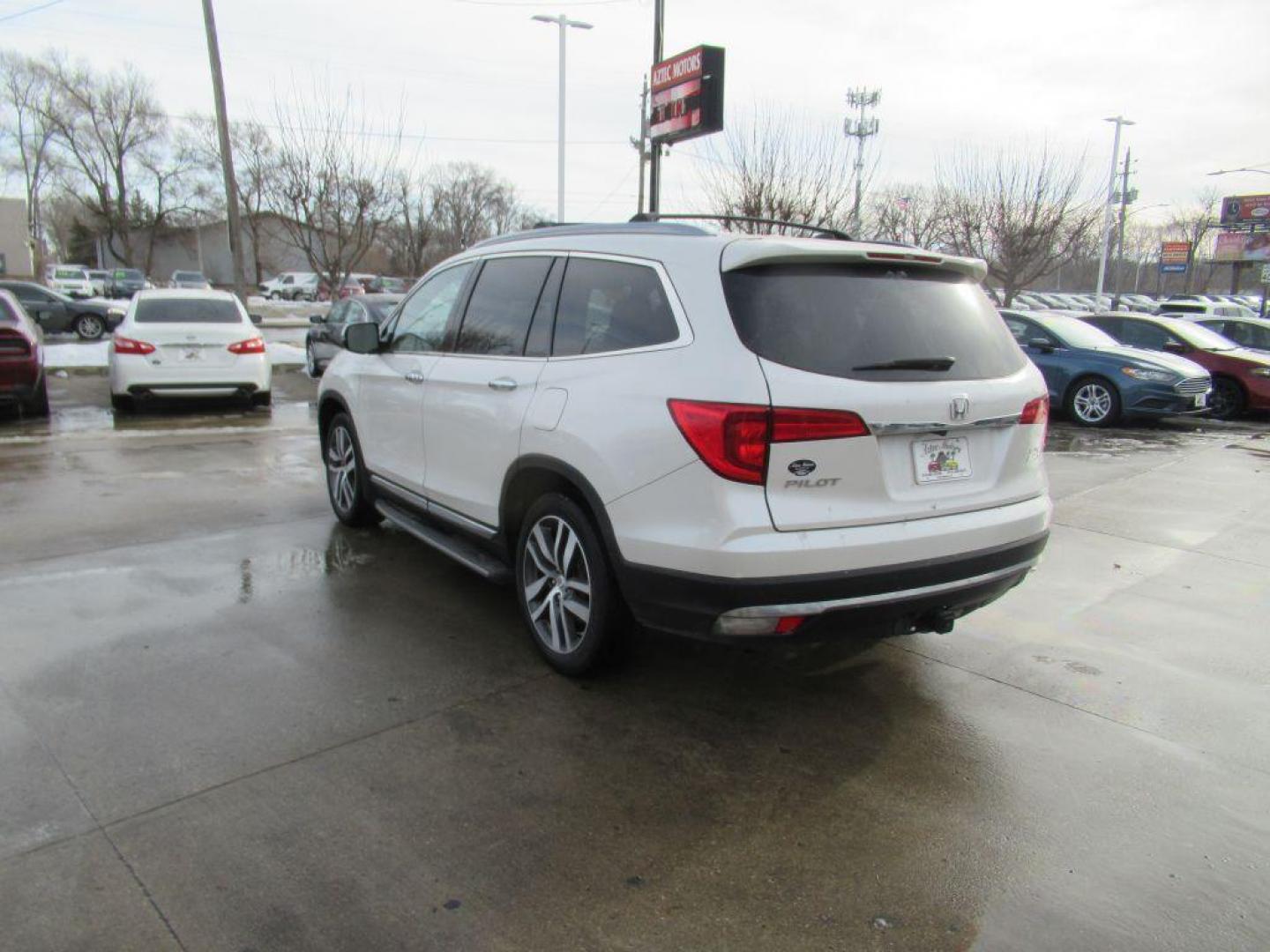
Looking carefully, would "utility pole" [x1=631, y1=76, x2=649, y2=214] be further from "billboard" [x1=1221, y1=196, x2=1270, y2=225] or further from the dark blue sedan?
"billboard" [x1=1221, y1=196, x2=1270, y2=225]

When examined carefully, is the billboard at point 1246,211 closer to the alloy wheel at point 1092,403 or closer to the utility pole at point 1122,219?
the utility pole at point 1122,219

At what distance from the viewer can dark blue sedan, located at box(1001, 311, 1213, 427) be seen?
468 inches

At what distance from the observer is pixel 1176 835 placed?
2.81m

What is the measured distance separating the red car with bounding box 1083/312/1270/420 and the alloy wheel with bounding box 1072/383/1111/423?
210cm

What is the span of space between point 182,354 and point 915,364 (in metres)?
10.1

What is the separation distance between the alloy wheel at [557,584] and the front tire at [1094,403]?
1074 cm

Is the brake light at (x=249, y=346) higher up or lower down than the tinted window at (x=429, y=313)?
lower down

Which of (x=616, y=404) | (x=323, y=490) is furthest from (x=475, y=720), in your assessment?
(x=323, y=490)

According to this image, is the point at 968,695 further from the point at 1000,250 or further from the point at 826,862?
the point at 1000,250

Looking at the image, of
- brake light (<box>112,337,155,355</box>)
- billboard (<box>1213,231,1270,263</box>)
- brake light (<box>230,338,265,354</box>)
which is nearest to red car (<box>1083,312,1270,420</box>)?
brake light (<box>230,338,265,354</box>)

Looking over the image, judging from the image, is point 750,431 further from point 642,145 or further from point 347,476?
point 642,145

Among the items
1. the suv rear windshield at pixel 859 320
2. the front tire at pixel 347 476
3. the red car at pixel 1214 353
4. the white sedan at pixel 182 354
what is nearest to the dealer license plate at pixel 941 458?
the suv rear windshield at pixel 859 320

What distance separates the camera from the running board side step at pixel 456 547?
4129mm

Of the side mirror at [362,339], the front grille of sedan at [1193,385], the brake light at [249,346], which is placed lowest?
the front grille of sedan at [1193,385]
